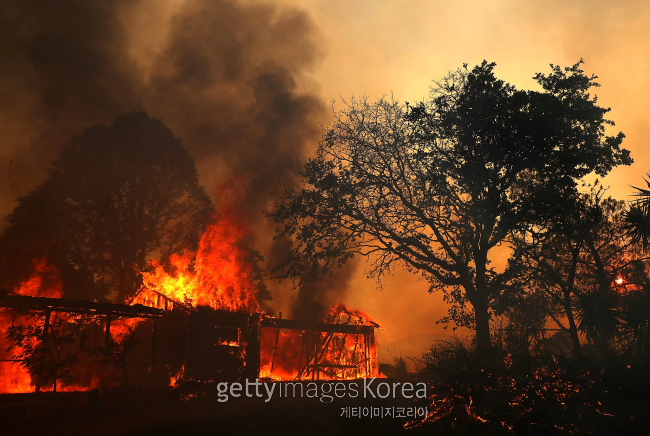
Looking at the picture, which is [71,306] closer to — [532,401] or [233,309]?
[233,309]

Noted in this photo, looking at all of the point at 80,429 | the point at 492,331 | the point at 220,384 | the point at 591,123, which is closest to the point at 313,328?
the point at 220,384

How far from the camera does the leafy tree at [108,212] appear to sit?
93.1ft

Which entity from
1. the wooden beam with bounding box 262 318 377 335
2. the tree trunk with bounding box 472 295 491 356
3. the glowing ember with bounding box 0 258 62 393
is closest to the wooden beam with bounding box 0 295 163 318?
the glowing ember with bounding box 0 258 62 393

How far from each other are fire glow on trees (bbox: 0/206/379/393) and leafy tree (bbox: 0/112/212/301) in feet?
6.40

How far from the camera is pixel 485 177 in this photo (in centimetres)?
1841

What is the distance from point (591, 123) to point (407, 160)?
7.67 metres

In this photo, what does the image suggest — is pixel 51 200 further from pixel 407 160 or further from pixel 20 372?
pixel 407 160

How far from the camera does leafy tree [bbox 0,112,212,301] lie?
28.4 metres

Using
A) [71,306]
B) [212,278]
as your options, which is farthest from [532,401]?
[212,278]

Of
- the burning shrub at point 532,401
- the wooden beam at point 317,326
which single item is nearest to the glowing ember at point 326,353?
the wooden beam at point 317,326

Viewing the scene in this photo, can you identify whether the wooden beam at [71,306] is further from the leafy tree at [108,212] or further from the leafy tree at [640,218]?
the leafy tree at [640,218]

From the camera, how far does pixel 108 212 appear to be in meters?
29.8

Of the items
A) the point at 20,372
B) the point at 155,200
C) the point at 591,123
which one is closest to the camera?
the point at 591,123

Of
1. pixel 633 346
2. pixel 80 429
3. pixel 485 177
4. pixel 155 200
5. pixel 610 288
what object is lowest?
pixel 80 429
